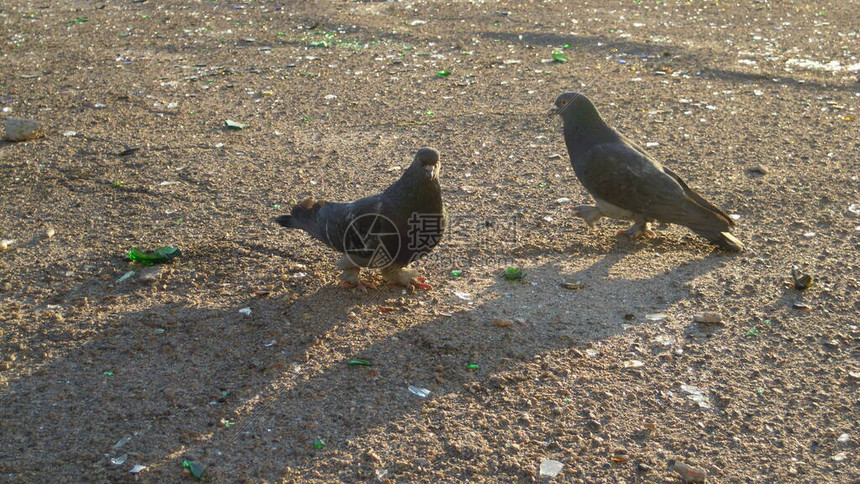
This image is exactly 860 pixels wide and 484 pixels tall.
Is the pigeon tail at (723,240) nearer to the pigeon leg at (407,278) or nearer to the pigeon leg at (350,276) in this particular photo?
the pigeon leg at (407,278)

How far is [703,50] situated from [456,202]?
509cm

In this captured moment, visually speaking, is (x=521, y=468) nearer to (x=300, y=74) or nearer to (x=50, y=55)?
(x=300, y=74)

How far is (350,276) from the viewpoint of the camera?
461 cm

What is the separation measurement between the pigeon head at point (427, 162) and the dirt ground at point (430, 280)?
0.80 metres

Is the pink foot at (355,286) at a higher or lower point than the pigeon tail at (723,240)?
lower

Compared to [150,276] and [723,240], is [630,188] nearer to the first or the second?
[723,240]

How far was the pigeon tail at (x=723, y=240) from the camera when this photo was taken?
5.00 metres

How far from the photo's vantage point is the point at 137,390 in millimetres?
3625

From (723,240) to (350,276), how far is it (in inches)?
97.6

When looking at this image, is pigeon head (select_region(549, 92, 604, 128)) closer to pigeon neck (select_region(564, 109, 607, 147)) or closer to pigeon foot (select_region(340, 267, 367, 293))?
pigeon neck (select_region(564, 109, 607, 147))

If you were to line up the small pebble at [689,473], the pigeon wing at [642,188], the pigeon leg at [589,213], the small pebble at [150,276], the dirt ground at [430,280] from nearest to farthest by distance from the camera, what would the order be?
the small pebble at [689,473] → the dirt ground at [430,280] → the small pebble at [150,276] → the pigeon wing at [642,188] → the pigeon leg at [589,213]

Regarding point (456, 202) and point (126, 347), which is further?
point (456, 202)

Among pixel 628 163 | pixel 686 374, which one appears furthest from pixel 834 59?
pixel 686 374

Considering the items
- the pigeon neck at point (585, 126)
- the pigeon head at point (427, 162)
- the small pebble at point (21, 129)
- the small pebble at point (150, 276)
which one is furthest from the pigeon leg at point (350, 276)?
the small pebble at point (21, 129)
